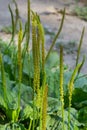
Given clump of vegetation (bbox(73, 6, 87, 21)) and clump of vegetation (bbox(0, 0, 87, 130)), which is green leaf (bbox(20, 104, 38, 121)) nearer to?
clump of vegetation (bbox(0, 0, 87, 130))

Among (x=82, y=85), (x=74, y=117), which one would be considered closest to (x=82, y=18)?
(x=82, y=85)

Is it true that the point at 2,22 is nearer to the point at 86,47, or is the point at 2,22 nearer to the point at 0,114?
the point at 86,47

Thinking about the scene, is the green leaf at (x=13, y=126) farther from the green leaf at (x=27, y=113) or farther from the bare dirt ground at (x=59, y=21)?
the bare dirt ground at (x=59, y=21)

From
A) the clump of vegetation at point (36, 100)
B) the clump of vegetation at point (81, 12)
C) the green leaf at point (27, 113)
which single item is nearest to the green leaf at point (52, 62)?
the clump of vegetation at point (36, 100)

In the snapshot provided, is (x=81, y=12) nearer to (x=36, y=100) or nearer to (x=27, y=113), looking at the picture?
(x=27, y=113)

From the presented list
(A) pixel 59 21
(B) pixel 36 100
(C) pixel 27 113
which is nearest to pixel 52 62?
(C) pixel 27 113

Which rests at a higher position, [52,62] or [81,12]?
[52,62]

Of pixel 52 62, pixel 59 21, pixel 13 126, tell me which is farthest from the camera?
pixel 59 21

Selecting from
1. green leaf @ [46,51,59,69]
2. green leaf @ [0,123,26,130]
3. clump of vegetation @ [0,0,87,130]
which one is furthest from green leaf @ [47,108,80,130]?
green leaf @ [46,51,59,69]

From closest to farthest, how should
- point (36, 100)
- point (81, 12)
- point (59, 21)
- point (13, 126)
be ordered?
point (36, 100) < point (13, 126) < point (59, 21) < point (81, 12)
